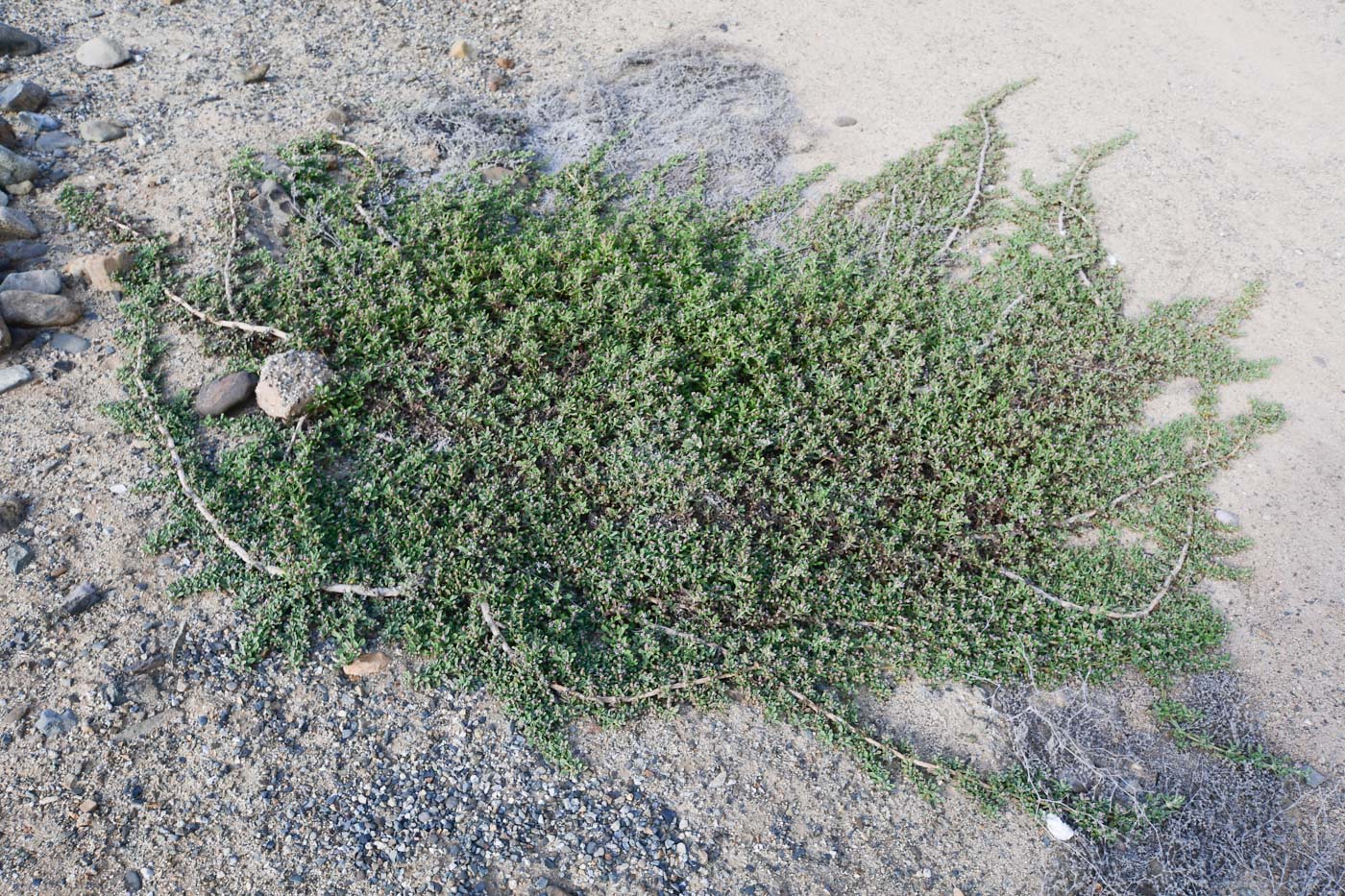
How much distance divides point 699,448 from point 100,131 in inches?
166

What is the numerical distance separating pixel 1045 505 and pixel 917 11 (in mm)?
4811

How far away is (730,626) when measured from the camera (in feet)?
12.3

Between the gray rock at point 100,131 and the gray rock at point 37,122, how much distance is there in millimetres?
168

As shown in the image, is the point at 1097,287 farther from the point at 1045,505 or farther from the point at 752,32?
the point at 752,32

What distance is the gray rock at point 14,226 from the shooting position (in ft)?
15.2

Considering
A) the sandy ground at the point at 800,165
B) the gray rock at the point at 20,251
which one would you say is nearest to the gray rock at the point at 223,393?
the sandy ground at the point at 800,165

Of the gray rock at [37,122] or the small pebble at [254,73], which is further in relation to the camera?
the small pebble at [254,73]

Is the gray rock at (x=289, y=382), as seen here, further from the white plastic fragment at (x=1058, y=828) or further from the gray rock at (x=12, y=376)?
the white plastic fragment at (x=1058, y=828)

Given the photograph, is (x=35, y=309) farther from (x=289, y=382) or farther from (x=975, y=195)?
(x=975, y=195)

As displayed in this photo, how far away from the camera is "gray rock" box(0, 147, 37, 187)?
4.95 metres

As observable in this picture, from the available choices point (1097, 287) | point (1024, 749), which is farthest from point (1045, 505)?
point (1097, 287)

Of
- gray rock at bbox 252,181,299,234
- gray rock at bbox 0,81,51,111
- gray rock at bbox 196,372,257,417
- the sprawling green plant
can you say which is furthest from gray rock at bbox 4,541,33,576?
gray rock at bbox 0,81,51,111

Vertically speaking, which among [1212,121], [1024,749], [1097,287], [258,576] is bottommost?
[1024,749]

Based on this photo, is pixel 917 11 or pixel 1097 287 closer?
pixel 1097 287
